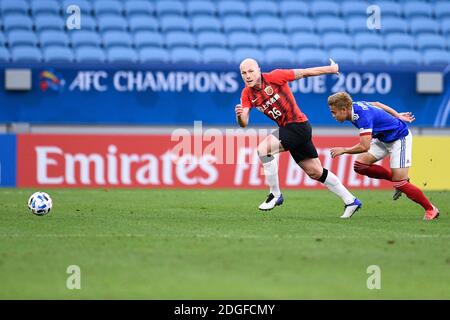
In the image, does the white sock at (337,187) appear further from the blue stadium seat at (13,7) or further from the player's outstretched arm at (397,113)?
the blue stadium seat at (13,7)

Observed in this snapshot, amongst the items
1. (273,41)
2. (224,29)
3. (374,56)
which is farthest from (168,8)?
(374,56)

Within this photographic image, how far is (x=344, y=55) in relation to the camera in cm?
2266

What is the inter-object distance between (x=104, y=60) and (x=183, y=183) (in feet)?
13.4

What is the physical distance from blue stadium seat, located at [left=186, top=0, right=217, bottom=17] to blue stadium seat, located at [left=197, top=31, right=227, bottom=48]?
1014 mm

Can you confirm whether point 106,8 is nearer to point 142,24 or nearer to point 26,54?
point 142,24

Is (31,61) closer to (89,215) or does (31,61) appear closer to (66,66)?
(66,66)

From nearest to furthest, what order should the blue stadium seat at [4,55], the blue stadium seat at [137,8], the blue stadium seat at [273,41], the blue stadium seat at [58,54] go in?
the blue stadium seat at [4,55] → the blue stadium seat at [58,54] → the blue stadium seat at [273,41] → the blue stadium seat at [137,8]

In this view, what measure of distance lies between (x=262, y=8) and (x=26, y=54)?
613cm

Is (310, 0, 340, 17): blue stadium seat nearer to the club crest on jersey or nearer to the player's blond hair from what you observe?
the club crest on jersey

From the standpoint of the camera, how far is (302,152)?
42.0 ft

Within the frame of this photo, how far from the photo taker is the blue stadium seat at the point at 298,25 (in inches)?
929

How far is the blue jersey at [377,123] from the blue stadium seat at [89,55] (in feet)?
33.3

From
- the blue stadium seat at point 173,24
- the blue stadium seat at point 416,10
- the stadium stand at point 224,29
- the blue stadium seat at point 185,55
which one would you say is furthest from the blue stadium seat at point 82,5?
the blue stadium seat at point 416,10
